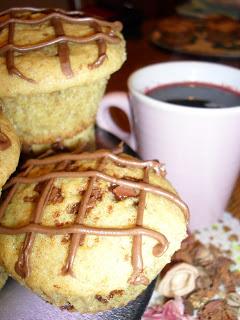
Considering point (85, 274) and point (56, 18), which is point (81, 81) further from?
point (85, 274)

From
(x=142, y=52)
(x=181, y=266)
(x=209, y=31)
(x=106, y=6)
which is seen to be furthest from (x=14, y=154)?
(x=106, y=6)

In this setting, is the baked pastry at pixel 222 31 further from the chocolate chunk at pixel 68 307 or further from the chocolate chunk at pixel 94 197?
the chocolate chunk at pixel 68 307

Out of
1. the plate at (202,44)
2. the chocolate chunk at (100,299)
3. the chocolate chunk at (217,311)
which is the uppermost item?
the chocolate chunk at (100,299)

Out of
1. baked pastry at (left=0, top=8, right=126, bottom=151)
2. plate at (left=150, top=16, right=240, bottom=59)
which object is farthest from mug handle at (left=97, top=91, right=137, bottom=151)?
plate at (left=150, top=16, right=240, bottom=59)

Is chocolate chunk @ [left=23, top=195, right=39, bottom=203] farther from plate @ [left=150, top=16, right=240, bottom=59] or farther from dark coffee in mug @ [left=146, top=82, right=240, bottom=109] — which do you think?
plate @ [left=150, top=16, right=240, bottom=59]

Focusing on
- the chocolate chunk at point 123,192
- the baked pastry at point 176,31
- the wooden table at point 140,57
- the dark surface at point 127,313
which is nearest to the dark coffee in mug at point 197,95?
the chocolate chunk at point 123,192

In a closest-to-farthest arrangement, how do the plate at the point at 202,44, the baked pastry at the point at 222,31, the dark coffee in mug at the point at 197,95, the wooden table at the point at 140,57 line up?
1. the dark coffee in mug at the point at 197,95
2. the wooden table at the point at 140,57
3. the plate at the point at 202,44
4. the baked pastry at the point at 222,31
